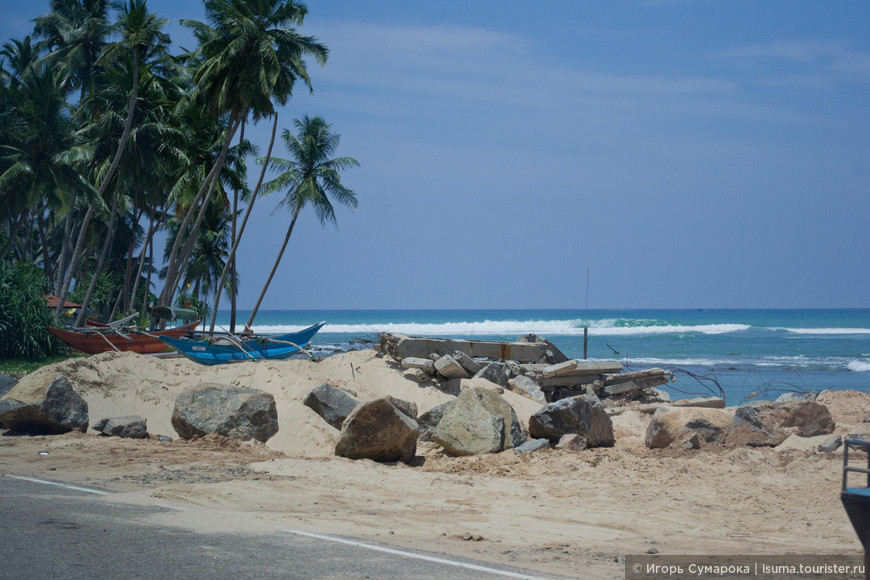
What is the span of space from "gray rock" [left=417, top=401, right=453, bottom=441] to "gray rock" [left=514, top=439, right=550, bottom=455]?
143 centimetres

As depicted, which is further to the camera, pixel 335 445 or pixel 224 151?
pixel 224 151

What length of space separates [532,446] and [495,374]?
16.7 feet

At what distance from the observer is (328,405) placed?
38.4 ft

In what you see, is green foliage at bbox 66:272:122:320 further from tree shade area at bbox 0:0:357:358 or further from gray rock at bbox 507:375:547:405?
gray rock at bbox 507:375:547:405

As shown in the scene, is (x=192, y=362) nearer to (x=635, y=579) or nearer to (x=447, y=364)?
(x=447, y=364)

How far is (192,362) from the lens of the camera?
590 inches

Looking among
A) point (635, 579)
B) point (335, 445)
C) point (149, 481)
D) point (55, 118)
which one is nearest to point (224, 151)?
point (55, 118)

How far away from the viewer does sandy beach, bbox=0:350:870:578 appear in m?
5.83

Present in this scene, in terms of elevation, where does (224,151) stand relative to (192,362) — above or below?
above

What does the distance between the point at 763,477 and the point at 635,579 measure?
400cm

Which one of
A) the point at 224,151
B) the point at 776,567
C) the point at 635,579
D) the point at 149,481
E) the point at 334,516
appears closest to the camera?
the point at 635,579

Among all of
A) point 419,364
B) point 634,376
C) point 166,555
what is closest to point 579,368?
point 634,376

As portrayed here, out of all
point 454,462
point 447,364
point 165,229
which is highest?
point 165,229

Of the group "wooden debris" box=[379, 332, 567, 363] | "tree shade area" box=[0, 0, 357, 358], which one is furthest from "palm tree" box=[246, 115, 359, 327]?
"wooden debris" box=[379, 332, 567, 363]
